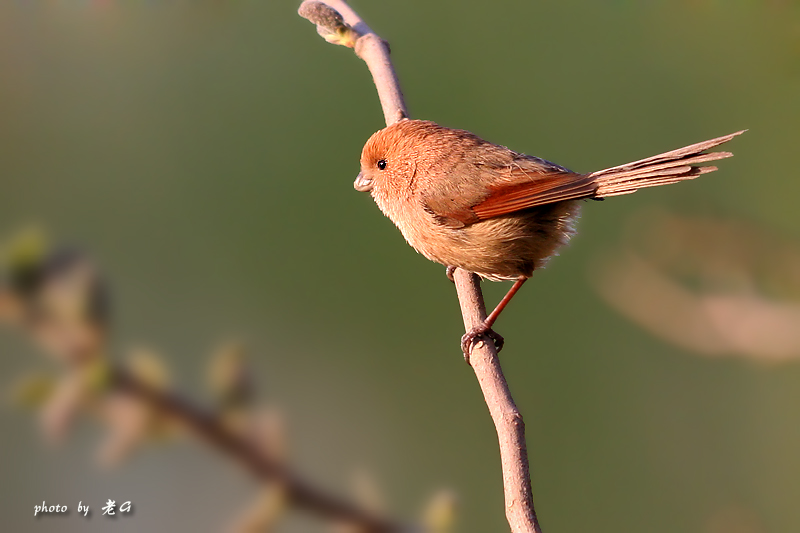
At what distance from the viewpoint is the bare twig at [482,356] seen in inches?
48.9

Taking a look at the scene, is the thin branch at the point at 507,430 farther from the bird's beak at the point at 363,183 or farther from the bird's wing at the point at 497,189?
the bird's beak at the point at 363,183

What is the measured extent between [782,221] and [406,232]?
6.99 feet

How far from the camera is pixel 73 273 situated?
5.92ft

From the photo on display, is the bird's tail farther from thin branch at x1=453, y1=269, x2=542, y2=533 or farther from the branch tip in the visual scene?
the branch tip

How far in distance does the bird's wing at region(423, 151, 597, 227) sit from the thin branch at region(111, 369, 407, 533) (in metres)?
0.80

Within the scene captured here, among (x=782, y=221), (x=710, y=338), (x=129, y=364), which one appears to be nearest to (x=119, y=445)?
(x=129, y=364)

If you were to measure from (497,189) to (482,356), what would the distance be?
413 mm

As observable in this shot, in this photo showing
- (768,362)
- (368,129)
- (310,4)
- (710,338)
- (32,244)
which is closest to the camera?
(32,244)

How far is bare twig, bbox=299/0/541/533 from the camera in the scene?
1.24 meters

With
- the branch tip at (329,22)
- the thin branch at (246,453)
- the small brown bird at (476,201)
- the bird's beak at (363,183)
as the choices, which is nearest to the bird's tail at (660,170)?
the small brown bird at (476,201)

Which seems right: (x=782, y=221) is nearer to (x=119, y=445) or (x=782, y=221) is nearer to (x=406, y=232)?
(x=406, y=232)

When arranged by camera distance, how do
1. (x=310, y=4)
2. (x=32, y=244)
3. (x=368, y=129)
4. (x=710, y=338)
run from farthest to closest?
1. (x=368, y=129)
2. (x=710, y=338)
3. (x=310, y=4)
4. (x=32, y=244)

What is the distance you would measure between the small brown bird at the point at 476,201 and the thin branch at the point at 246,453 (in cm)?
57

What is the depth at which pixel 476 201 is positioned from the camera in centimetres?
175
